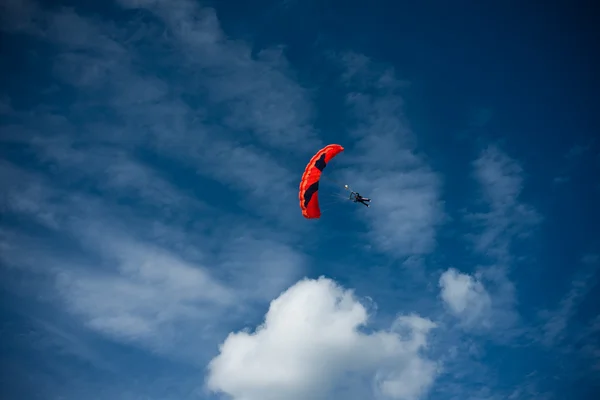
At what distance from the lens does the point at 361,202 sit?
3850cm

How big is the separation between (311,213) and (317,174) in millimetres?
3595

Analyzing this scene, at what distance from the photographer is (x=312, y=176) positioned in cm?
3556

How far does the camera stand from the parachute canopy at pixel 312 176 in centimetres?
3556

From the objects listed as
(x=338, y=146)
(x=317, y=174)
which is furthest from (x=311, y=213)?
(x=338, y=146)

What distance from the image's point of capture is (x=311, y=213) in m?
36.6

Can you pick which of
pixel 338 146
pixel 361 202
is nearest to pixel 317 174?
pixel 338 146

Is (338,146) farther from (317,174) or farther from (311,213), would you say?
(311,213)

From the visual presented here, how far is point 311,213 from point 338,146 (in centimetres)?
650

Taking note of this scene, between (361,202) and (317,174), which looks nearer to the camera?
(317,174)

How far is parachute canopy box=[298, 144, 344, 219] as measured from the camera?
35.6 meters

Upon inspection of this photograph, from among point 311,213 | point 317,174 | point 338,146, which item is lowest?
point 311,213

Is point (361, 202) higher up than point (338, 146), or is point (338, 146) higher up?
point (338, 146)

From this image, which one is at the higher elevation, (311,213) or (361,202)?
(361,202)

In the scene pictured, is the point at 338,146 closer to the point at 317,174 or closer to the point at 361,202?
the point at 317,174
